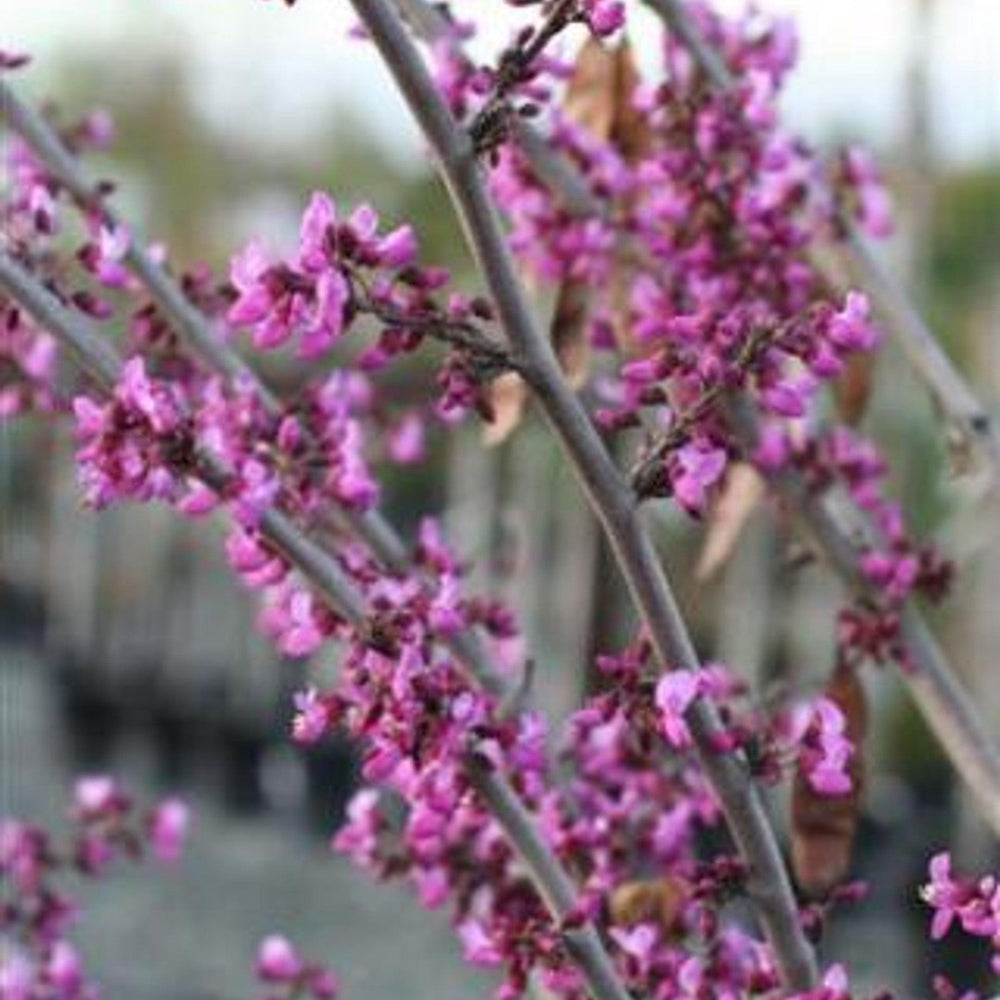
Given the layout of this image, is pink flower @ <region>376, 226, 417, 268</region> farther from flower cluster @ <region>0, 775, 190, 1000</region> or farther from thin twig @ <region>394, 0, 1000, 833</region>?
flower cluster @ <region>0, 775, 190, 1000</region>

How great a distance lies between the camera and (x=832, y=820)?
1.53 meters

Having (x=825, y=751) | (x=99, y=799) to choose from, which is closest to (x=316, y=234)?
(x=825, y=751)

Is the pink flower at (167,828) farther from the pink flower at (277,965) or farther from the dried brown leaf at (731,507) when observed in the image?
the dried brown leaf at (731,507)

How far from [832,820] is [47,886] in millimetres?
728

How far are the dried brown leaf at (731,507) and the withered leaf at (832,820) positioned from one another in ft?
0.59

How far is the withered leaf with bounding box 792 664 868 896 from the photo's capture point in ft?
4.91

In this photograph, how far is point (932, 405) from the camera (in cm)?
176

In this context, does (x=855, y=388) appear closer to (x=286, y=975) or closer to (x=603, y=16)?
(x=286, y=975)

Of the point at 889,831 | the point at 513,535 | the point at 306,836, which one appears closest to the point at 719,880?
the point at 513,535

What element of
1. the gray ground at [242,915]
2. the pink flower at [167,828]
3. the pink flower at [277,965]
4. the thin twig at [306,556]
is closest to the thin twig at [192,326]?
the thin twig at [306,556]

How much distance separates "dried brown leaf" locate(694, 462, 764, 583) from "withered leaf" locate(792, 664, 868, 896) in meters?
0.18

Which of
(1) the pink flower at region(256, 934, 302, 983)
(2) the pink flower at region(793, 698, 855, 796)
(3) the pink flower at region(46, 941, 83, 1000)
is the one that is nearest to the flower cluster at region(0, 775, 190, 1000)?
(3) the pink flower at region(46, 941, 83, 1000)

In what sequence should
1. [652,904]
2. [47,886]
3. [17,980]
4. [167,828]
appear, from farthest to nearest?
[167,828], [47,886], [17,980], [652,904]

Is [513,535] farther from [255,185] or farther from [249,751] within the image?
[255,185]
